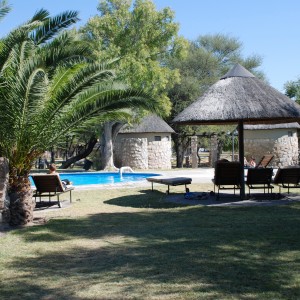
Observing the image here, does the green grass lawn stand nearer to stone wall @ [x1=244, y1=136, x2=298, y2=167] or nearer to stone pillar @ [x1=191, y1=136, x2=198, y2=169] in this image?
stone wall @ [x1=244, y1=136, x2=298, y2=167]

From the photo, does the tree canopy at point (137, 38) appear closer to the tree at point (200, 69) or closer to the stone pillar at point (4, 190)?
the tree at point (200, 69)

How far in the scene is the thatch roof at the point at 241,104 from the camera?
37.2 feet

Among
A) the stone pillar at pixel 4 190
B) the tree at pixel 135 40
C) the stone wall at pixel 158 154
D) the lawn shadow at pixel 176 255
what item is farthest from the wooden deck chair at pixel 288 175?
the stone wall at pixel 158 154

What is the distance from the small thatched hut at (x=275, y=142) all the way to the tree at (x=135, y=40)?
245 inches

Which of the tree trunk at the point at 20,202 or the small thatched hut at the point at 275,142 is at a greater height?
the small thatched hut at the point at 275,142

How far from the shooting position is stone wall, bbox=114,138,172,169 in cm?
2927

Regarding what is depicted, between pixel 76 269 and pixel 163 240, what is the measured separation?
76.0 inches

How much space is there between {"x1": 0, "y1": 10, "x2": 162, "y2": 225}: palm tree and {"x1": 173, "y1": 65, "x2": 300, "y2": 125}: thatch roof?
2721 millimetres

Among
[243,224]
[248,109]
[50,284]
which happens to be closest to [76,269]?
[50,284]

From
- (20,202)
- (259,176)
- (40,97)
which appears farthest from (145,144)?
(40,97)

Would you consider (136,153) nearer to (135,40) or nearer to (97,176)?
(97,176)

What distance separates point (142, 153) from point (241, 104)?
1796cm

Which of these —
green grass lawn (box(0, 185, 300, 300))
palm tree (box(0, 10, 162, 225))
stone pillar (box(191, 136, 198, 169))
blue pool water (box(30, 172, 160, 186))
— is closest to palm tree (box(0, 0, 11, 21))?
palm tree (box(0, 10, 162, 225))

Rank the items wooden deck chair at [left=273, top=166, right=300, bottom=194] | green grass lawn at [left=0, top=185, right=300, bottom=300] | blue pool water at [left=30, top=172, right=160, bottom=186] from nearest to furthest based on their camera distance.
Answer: green grass lawn at [left=0, top=185, right=300, bottom=300]
wooden deck chair at [left=273, top=166, right=300, bottom=194]
blue pool water at [left=30, top=172, right=160, bottom=186]
